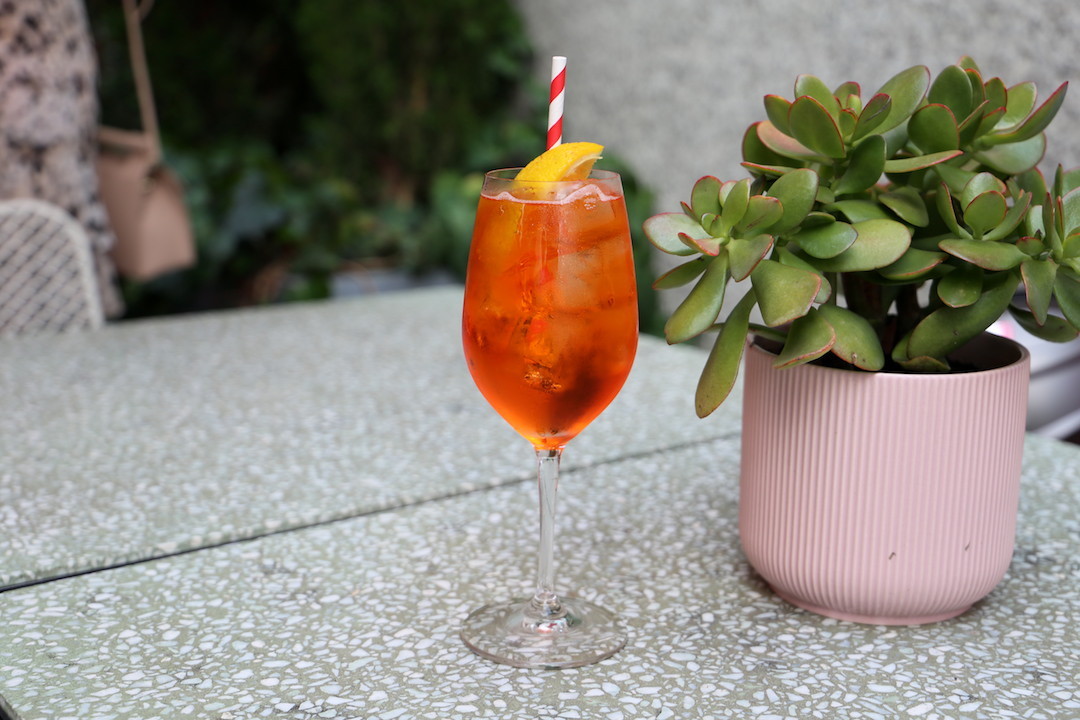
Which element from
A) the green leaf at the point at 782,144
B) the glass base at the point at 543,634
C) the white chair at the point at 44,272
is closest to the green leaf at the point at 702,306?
the green leaf at the point at 782,144

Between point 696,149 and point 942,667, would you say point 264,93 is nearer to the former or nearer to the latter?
point 696,149

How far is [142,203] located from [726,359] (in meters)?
2.57

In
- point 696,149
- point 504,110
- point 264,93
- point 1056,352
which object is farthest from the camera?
point 264,93

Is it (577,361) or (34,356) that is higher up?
(577,361)

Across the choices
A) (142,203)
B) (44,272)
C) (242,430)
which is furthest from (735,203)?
(142,203)

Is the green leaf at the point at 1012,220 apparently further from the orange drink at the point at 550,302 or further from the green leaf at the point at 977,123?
the orange drink at the point at 550,302

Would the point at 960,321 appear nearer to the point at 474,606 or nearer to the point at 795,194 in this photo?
the point at 795,194

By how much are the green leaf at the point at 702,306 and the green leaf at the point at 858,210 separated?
0.09m

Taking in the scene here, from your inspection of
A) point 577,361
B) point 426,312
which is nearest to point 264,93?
point 426,312

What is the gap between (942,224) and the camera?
745 mm

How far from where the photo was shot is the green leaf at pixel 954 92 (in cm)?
70

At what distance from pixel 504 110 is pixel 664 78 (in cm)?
105

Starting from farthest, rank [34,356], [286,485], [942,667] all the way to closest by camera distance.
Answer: [34,356] < [286,485] < [942,667]

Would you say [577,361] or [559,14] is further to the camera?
[559,14]
